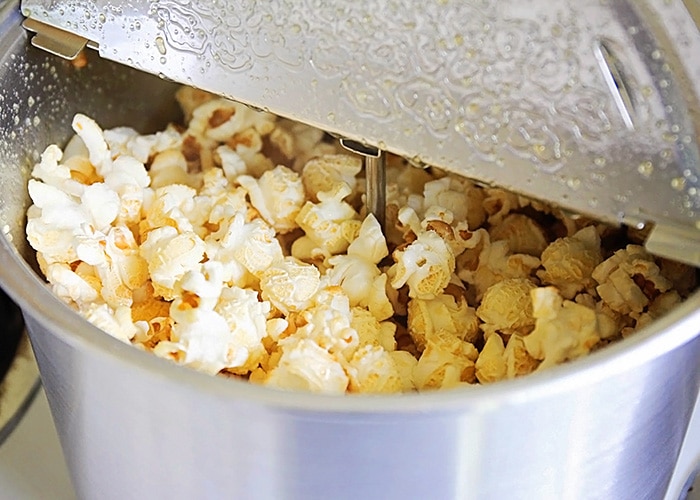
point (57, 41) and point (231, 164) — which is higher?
point (57, 41)

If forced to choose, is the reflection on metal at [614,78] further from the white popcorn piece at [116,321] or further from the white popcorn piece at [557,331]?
the white popcorn piece at [116,321]

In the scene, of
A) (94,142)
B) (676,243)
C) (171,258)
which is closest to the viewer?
(676,243)

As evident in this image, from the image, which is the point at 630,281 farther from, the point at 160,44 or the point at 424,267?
the point at 160,44

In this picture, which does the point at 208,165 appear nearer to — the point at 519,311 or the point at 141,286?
the point at 141,286

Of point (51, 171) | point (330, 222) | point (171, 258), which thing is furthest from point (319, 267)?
point (51, 171)

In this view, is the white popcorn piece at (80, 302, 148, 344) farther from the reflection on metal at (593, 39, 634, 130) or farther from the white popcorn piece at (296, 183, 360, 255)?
the reflection on metal at (593, 39, 634, 130)

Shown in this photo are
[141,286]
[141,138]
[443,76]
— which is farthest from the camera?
[141,138]

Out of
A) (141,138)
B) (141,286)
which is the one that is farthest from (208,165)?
(141,286)
